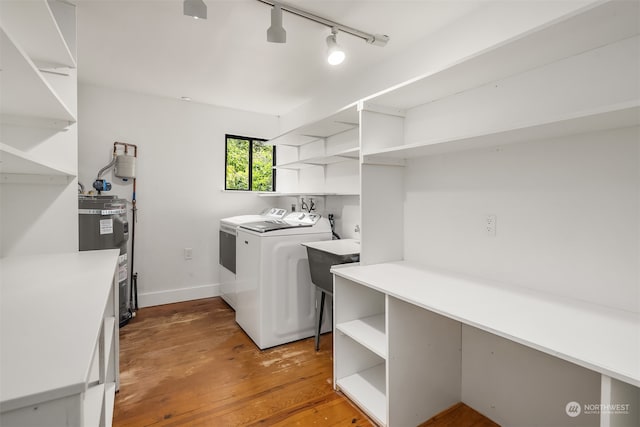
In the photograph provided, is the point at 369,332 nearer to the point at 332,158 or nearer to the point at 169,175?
the point at 332,158

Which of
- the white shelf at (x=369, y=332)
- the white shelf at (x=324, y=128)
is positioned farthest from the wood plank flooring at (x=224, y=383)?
the white shelf at (x=324, y=128)

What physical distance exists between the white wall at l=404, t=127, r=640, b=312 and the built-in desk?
0.35 feet

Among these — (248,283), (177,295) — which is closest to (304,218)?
(248,283)

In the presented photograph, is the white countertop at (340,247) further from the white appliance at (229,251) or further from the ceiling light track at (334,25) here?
the ceiling light track at (334,25)

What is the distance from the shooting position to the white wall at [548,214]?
1210 millimetres

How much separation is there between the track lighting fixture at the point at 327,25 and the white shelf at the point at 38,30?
990 millimetres

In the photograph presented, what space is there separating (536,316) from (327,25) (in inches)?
77.3

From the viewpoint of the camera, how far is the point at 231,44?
2.25m

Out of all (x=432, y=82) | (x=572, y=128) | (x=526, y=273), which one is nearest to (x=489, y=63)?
(x=432, y=82)

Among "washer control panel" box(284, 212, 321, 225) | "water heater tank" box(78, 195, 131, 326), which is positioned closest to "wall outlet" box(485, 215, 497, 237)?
"washer control panel" box(284, 212, 321, 225)

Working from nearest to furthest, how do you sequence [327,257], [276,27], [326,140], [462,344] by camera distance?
1. [276,27]
2. [462,344]
3. [327,257]
4. [326,140]

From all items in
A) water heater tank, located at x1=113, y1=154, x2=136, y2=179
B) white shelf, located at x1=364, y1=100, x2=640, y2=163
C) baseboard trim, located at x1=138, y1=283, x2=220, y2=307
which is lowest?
baseboard trim, located at x1=138, y1=283, x2=220, y2=307

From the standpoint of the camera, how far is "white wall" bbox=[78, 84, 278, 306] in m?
3.19

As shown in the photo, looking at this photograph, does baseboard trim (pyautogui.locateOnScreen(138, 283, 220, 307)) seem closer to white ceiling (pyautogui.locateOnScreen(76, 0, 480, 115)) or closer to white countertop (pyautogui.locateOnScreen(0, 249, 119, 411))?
white countertop (pyautogui.locateOnScreen(0, 249, 119, 411))
